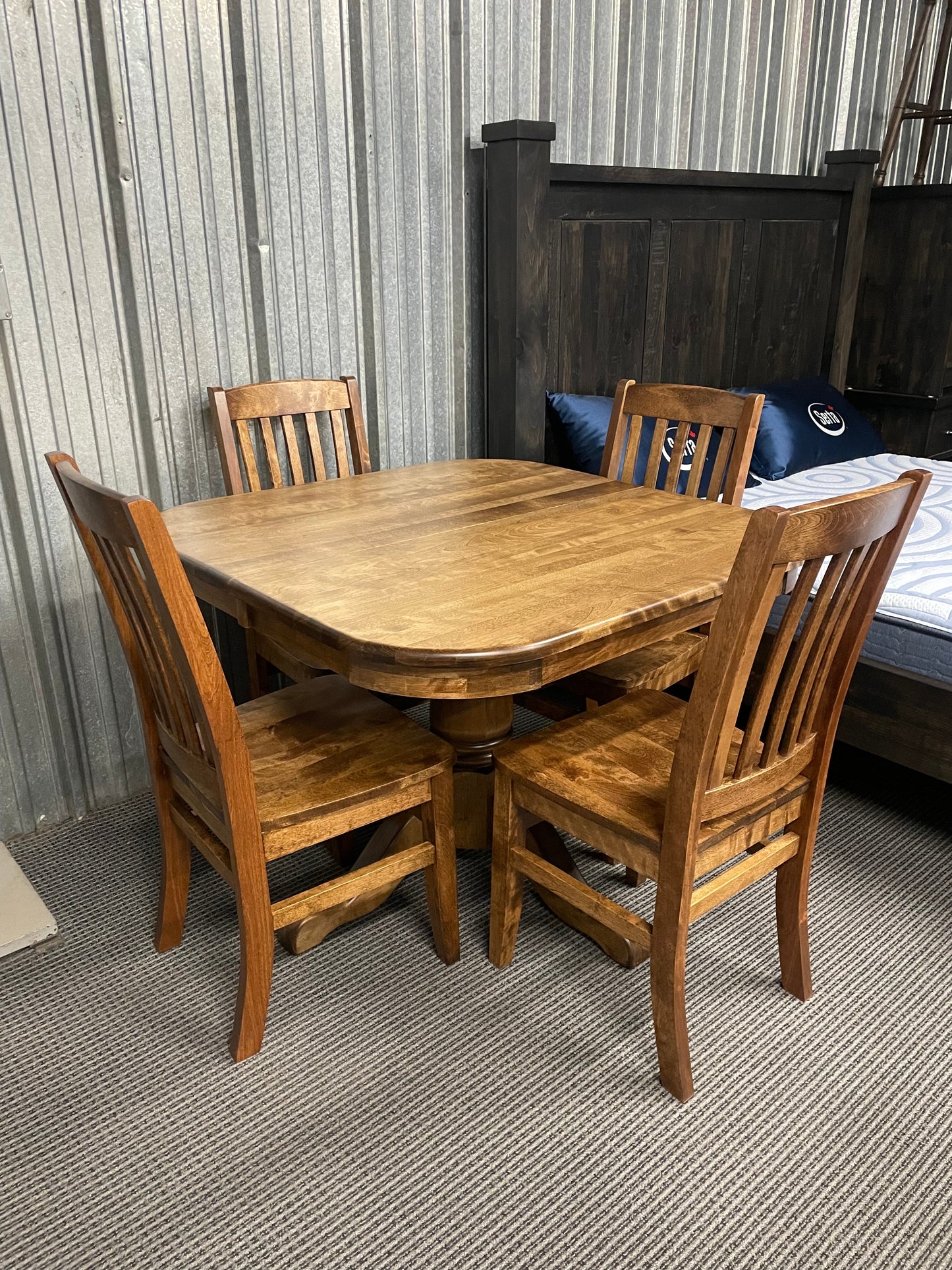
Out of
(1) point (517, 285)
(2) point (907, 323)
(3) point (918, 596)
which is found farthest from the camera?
(2) point (907, 323)

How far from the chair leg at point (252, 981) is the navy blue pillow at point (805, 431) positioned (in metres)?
2.28

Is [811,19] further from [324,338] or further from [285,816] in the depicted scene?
[285,816]

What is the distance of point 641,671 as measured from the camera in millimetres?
2102

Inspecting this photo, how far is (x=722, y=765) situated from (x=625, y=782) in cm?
23

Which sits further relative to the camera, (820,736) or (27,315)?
(27,315)

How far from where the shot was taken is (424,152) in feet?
8.85

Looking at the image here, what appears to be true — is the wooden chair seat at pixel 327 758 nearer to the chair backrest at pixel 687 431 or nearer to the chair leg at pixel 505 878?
the chair leg at pixel 505 878

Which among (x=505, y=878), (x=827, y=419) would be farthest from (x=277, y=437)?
(x=827, y=419)

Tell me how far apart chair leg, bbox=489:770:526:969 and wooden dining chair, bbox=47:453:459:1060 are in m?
0.08

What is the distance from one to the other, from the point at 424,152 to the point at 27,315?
3.91 ft

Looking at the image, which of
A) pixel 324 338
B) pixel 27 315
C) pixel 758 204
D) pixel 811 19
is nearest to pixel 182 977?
pixel 27 315

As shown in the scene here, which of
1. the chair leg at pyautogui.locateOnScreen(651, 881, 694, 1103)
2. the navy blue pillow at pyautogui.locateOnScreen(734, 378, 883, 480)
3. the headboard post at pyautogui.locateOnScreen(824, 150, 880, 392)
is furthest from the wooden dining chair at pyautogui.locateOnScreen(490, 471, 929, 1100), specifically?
the headboard post at pyautogui.locateOnScreen(824, 150, 880, 392)

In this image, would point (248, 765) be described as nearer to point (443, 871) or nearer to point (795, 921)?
point (443, 871)

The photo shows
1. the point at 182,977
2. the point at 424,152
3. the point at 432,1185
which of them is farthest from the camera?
the point at 424,152
